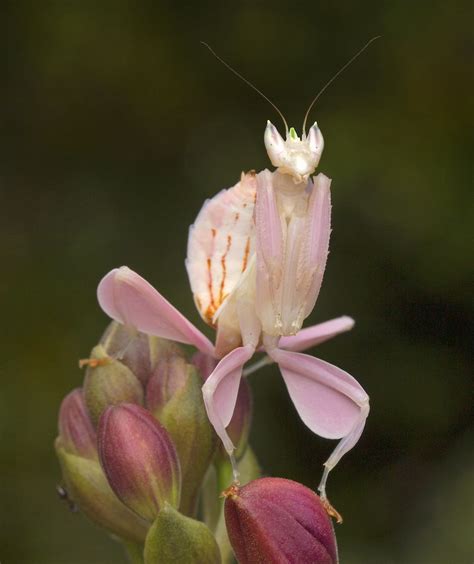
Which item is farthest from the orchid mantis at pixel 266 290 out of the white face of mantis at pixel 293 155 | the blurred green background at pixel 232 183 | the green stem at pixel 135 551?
the blurred green background at pixel 232 183

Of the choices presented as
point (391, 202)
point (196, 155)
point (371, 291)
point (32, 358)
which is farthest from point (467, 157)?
point (32, 358)

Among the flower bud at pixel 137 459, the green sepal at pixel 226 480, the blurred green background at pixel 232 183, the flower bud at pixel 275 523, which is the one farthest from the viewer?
the blurred green background at pixel 232 183

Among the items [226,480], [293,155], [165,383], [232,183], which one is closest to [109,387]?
[165,383]

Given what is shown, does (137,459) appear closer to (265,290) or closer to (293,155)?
(265,290)

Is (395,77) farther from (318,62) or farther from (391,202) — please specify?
(391,202)

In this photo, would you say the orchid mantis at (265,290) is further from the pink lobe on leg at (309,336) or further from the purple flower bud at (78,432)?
the purple flower bud at (78,432)
